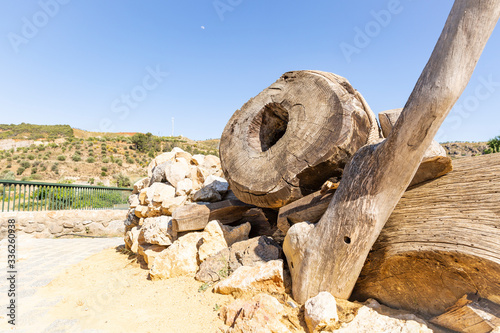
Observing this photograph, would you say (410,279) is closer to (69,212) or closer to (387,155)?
(387,155)

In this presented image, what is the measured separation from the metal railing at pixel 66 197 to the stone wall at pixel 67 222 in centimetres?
31

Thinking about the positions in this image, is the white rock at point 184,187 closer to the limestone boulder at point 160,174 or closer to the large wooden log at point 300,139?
the limestone boulder at point 160,174

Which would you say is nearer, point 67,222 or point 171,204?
point 171,204

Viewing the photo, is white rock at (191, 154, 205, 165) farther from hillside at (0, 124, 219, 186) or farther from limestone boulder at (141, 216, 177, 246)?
hillside at (0, 124, 219, 186)

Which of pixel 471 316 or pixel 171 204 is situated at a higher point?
pixel 171 204

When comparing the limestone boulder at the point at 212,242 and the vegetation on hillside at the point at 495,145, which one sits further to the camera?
the vegetation on hillside at the point at 495,145

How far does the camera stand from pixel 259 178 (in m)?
2.64

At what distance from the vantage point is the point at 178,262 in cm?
295

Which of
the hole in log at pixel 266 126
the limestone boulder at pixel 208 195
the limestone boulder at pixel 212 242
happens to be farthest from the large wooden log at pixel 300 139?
the limestone boulder at pixel 208 195

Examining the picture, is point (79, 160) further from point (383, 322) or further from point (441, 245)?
point (441, 245)

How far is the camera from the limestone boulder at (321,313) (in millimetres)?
1654

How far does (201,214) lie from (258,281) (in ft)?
4.50

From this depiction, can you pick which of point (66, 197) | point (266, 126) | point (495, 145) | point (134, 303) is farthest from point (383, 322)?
point (495, 145)

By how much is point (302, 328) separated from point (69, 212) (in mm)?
8244
